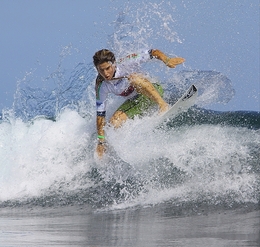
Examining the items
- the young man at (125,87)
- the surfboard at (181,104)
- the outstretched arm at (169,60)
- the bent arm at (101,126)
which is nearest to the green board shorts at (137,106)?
the young man at (125,87)

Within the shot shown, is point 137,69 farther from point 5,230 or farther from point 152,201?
point 5,230

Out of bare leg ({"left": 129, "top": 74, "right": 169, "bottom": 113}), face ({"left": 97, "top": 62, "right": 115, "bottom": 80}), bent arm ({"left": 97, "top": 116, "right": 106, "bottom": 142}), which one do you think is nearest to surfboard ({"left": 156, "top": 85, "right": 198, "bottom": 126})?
bare leg ({"left": 129, "top": 74, "right": 169, "bottom": 113})

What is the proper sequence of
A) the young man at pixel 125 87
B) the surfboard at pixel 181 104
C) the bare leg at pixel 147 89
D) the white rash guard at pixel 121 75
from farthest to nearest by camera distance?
1. the surfboard at pixel 181 104
2. the bare leg at pixel 147 89
3. the white rash guard at pixel 121 75
4. the young man at pixel 125 87

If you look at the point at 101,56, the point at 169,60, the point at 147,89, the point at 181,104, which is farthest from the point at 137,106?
the point at 101,56

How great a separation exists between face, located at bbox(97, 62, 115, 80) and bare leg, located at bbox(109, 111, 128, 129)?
0.63 m

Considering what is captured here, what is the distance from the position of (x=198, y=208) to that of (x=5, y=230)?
6.08 ft

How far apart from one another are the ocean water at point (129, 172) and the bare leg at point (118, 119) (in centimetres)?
8

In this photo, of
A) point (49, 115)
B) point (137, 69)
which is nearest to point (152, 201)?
point (137, 69)

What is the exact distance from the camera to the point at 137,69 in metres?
7.92

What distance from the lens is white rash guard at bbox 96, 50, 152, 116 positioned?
7.73 meters

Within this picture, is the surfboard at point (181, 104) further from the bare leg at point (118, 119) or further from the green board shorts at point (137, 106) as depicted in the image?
the bare leg at point (118, 119)

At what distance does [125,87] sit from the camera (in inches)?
313

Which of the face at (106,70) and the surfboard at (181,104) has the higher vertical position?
the face at (106,70)

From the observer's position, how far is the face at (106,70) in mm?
7324
